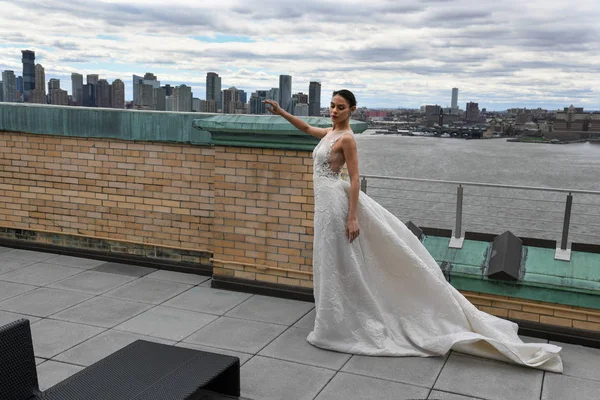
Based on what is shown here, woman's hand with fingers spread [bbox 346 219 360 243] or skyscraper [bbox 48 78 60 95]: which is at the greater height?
skyscraper [bbox 48 78 60 95]

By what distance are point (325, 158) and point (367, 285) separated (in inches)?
43.0

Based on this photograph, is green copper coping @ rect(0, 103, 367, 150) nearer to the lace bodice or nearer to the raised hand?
the raised hand

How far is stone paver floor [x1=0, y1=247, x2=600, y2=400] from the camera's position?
418 centimetres

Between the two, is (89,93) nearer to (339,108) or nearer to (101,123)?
(101,123)

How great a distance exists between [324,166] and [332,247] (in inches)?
25.7

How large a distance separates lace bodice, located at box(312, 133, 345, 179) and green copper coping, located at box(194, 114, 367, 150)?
78 centimetres

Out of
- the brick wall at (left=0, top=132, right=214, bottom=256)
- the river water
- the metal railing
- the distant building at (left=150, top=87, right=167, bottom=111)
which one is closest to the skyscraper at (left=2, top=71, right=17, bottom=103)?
the distant building at (left=150, top=87, right=167, bottom=111)

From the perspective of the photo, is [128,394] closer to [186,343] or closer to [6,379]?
[6,379]

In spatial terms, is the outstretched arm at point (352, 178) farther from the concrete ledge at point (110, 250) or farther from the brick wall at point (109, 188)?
the concrete ledge at point (110, 250)

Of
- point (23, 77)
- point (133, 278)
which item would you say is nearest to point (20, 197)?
point (133, 278)

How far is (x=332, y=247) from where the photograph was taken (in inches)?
193

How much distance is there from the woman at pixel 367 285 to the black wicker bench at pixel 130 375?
4.23ft

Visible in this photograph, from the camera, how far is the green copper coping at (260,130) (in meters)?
5.74

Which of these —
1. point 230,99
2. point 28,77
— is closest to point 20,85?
point 28,77
